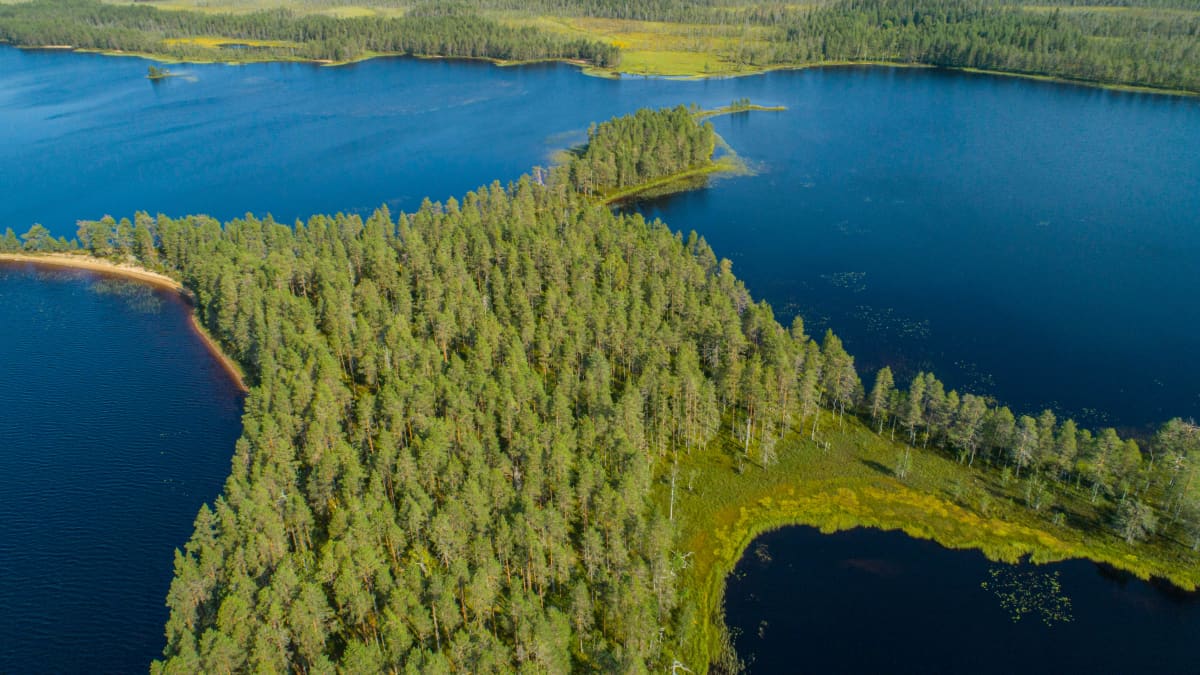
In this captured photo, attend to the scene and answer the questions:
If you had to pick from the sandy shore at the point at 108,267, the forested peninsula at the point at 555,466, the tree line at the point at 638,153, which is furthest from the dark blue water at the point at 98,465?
the tree line at the point at 638,153

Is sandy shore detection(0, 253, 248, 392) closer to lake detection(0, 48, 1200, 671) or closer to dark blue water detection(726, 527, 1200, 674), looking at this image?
lake detection(0, 48, 1200, 671)

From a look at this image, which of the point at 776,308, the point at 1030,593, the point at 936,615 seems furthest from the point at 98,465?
the point at 1030,593

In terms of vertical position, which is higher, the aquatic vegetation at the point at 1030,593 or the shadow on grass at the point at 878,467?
the shadow on grass at the point at 878,467

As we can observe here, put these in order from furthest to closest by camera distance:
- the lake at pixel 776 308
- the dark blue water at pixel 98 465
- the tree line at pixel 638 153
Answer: the tree line at pixel 638 153 → the lake at pixel 776 308 → the dark blue water at pixel 98 465

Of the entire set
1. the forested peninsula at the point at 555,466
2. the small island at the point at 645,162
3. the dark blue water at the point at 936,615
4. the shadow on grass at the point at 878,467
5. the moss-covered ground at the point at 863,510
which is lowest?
the dark blue water at the point at 936,615

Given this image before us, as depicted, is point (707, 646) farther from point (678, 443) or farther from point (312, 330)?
point (312, 330)

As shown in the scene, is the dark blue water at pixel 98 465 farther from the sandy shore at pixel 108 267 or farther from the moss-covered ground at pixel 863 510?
the moss-covered ground at pixel 863 510

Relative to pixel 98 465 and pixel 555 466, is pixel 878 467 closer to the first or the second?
pixel 555 466
